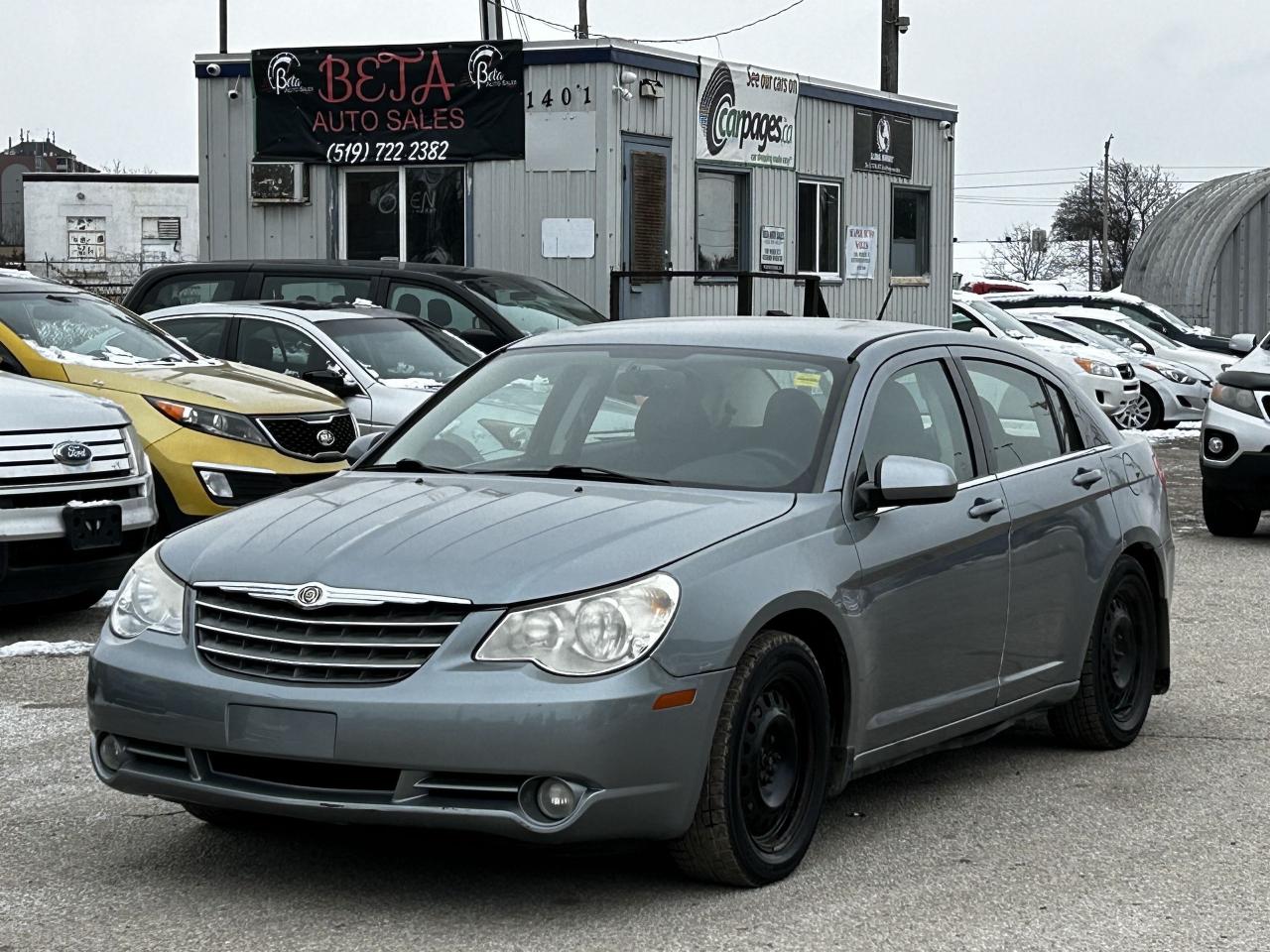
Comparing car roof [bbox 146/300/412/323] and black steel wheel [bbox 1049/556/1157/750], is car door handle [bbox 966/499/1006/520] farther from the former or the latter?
car roof [bbox 146/300/412/323]

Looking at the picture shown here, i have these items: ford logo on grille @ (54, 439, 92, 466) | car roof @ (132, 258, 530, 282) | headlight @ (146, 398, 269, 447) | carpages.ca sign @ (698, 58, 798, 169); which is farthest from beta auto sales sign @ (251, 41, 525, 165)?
ford logo on grille @ (54, 439, 92, 466)

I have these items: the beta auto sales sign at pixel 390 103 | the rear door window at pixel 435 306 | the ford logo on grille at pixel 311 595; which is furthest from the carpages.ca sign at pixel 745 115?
the ford logo on grille at pixel 311 595

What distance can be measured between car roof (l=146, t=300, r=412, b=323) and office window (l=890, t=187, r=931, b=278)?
13.8m

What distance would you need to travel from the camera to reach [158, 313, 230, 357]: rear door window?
13.0 metres

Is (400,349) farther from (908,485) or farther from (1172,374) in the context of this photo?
(1172,374)

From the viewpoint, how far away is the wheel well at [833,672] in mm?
5266

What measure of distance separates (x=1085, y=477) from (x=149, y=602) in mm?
3296

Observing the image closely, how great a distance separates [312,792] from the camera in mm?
4738

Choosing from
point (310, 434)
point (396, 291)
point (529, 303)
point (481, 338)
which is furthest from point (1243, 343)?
point (310, 434)

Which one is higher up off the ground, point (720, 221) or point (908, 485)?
point (720, 221)

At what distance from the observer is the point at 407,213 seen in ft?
70.1

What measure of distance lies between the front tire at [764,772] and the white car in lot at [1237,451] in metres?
8.65

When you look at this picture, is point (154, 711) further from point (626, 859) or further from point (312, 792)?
point (626, 859)

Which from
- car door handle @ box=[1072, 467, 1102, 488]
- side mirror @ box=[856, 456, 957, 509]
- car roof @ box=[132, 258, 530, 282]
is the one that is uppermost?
car roof @ box=[132, 258, 530, 282]
